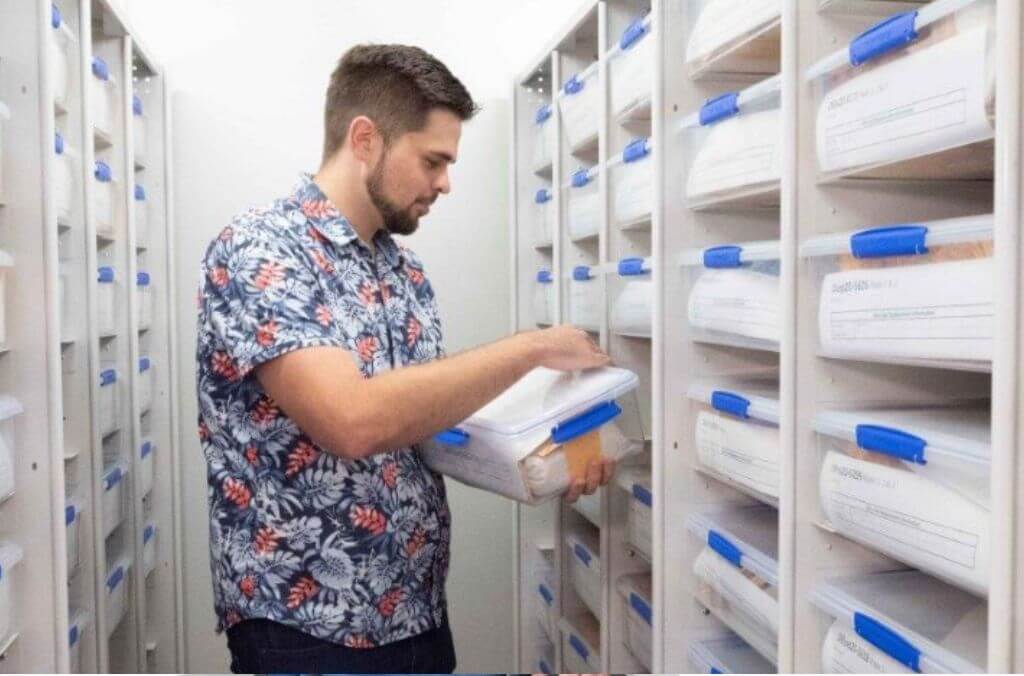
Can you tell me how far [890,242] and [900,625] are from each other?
0.47m

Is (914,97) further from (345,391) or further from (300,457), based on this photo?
(300,457)

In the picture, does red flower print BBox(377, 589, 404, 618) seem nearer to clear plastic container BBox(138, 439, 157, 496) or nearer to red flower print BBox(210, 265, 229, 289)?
red flower print BBox(210, 265, 229, 289)

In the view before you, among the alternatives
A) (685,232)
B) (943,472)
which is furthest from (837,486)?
(685,232)

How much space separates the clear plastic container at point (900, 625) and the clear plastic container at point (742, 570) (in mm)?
158

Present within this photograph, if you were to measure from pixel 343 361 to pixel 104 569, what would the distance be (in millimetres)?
1306

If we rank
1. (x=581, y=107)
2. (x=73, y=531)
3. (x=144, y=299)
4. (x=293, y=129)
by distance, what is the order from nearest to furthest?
(x=73, y=531) < (x=581, y=107) < (x=144, y=299) < (x=293, y=129)

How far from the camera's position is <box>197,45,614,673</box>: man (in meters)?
1.43

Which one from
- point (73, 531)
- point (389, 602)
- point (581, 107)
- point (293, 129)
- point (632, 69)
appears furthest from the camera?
point (293, 129)

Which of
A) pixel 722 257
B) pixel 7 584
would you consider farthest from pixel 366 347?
pixel 7 584

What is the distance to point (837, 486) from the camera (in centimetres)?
140

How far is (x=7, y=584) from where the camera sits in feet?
5.63

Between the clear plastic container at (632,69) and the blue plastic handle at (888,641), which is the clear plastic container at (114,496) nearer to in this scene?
the clear plastic container at (632,69)

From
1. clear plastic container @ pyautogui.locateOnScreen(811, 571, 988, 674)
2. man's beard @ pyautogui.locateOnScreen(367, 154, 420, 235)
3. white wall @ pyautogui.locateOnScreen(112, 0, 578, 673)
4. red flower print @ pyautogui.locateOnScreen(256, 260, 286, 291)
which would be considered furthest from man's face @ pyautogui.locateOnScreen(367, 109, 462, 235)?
white wall @ pyautogui.locateOnScreen(112, 0, 578, 673)

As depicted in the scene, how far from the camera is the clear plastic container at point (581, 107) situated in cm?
245
